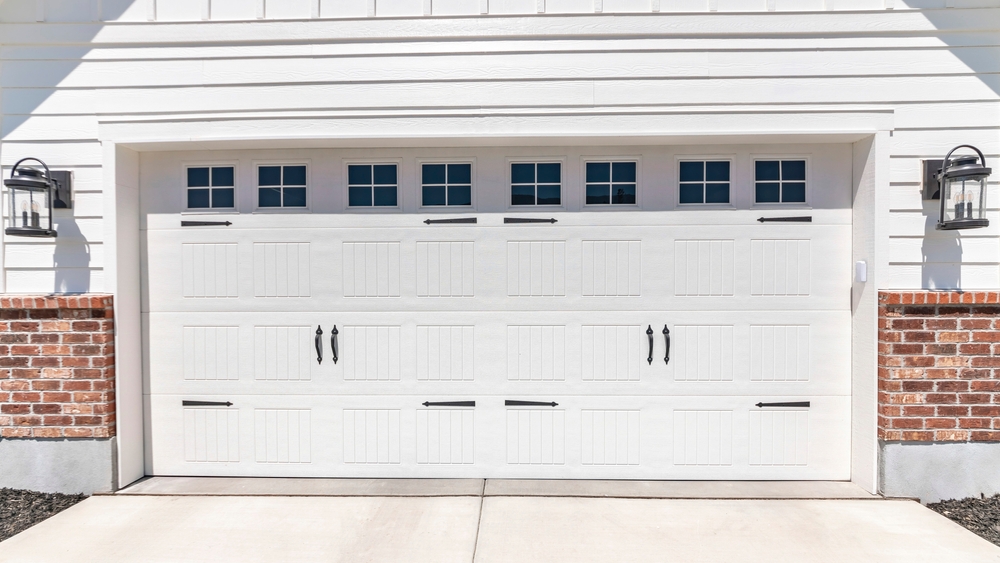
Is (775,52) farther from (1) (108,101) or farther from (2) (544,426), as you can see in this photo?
(1) (108,101)

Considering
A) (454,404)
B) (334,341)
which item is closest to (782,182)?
(454,404)

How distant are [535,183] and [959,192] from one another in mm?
2873

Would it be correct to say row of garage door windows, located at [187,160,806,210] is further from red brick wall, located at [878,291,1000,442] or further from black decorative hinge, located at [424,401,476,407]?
black decorative hinge, located at [424,401,476,407]

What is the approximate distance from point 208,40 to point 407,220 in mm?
1926

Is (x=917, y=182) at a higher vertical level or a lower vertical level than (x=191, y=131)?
lower

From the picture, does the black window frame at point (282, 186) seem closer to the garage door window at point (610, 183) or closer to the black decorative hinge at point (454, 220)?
the black decorative hinge at point (454, 220)

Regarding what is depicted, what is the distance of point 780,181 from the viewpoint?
3.88 m

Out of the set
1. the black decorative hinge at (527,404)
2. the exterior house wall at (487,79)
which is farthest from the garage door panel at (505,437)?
the exterior house wall at (487,79)

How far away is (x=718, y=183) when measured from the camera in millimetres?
3904

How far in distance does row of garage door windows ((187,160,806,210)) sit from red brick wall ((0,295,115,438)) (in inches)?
46.6

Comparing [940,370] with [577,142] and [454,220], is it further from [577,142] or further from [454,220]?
[454,220]

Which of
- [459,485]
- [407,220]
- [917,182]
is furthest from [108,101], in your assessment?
[917,182]

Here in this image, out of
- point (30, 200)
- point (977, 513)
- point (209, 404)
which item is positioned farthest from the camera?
point (209, 404)

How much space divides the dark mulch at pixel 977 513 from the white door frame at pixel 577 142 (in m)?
0.44
